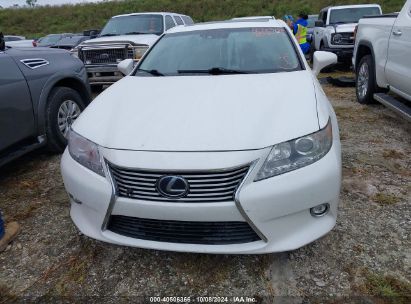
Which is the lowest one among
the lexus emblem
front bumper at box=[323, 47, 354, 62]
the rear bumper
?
front bumper at box=[323, 47, 354, 62]

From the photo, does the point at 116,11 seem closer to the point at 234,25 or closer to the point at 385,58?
the point at 385,58

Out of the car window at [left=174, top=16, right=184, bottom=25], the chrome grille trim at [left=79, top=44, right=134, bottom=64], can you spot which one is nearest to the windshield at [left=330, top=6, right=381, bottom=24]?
the car window at [left=174, top=16, right=184, bottom=25]

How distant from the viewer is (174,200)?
1919mm

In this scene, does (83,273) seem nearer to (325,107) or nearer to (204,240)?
(204,240)

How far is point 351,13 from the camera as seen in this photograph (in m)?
10.3

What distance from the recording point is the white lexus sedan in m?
1.89

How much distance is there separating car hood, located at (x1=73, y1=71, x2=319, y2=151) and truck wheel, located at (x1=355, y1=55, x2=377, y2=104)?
9.92ft

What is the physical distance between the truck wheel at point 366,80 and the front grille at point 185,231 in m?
4.36

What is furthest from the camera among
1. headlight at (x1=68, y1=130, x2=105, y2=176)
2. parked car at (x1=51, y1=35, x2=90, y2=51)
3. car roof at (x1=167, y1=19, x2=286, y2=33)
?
parked car at (x1=51, y1=35, x2=90, y2=51)

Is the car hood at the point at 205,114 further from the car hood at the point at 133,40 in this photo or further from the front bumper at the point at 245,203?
the car hood at the point at 133,40

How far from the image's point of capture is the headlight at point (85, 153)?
6.96 ft

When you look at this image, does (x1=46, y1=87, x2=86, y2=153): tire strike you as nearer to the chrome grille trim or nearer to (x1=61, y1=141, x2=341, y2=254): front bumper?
(x1=61, y1=141, x2=341, y2=254): front bumper

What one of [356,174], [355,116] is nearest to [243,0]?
[355,116]

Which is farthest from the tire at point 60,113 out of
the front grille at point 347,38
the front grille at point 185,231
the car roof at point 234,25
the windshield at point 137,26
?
the front grille at point 347,38
